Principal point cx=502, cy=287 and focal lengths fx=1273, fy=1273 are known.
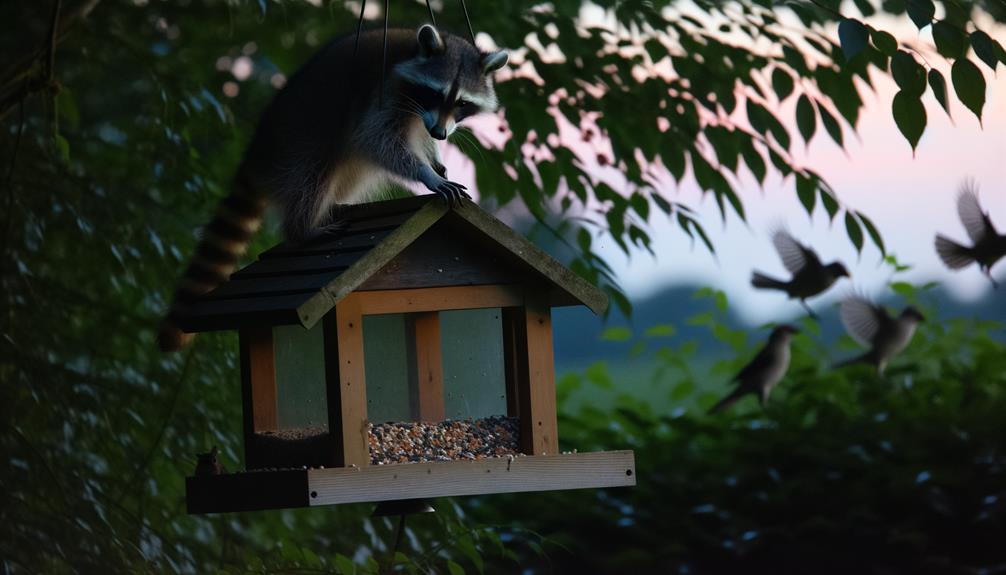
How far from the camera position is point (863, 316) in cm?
512

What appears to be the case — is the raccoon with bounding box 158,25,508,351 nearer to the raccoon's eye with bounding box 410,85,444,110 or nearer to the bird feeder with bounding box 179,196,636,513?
the raccoon's eye with bounding box 410,85,444,110

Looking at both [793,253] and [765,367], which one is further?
[765,367]

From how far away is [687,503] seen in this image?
289 inches

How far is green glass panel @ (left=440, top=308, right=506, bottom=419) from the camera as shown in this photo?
9.05 feet

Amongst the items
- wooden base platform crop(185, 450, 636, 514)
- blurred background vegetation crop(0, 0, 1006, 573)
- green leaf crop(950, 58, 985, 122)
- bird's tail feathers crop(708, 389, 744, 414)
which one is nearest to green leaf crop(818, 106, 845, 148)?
blurred background vegetation crop(0, 0, 1006, 573)

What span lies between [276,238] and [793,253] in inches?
76.9

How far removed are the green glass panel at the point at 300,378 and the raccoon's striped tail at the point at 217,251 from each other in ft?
0.71

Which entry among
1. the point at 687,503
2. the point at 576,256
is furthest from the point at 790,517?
the point at 576,256

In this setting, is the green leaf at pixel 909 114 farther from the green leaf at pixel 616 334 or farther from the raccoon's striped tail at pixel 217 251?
the green leaf at pixel 616 334

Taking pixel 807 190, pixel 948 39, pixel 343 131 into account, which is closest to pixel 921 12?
pixel 948 39

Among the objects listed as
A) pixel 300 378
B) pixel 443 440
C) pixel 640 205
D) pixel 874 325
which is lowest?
pixel 443 440

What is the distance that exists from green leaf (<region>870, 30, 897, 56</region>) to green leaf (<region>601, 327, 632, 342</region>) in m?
5.00

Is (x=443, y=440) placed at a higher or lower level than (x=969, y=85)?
lower

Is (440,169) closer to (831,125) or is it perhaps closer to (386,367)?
(386,367)
